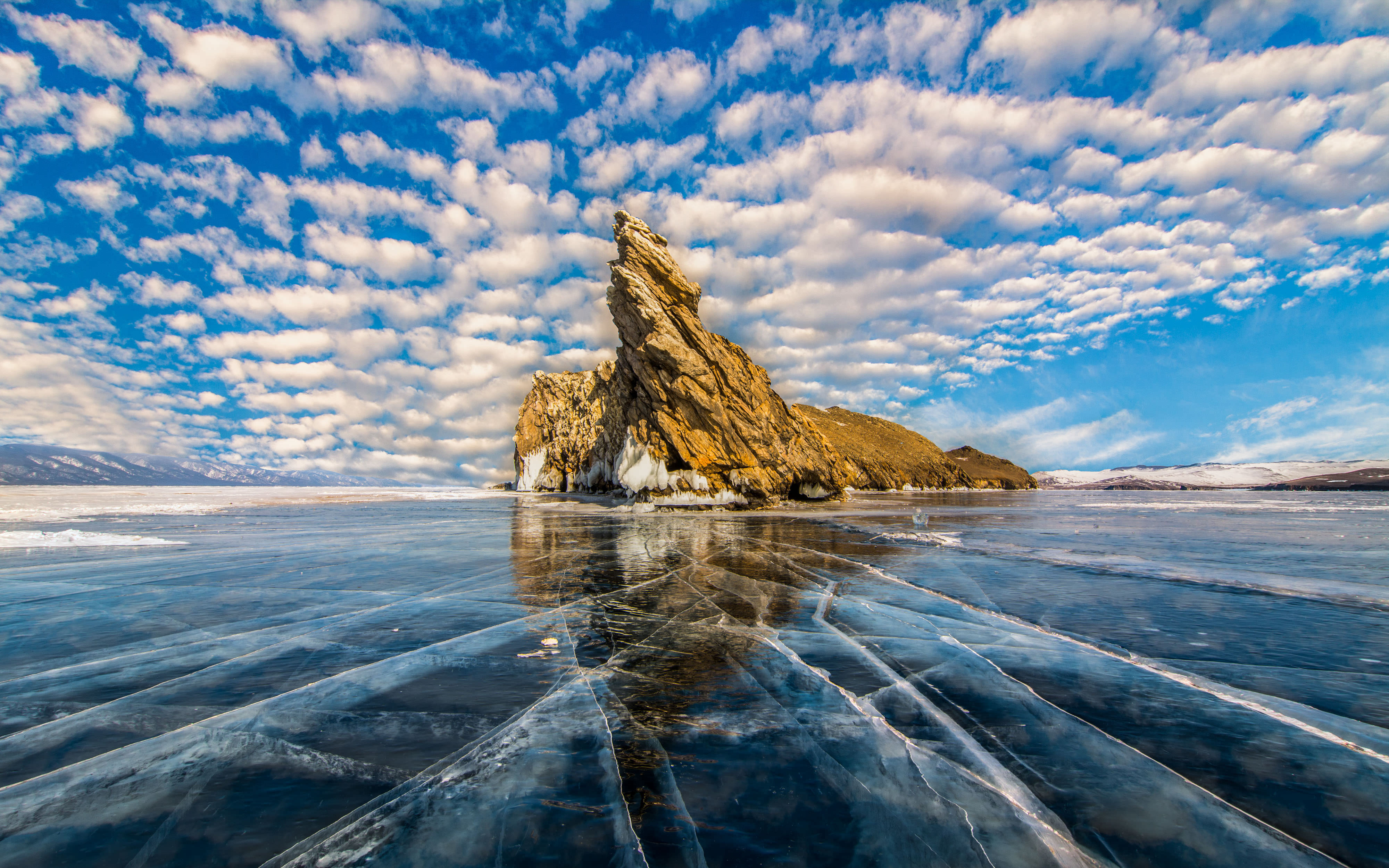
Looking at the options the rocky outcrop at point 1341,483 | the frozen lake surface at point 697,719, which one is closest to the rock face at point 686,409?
the frozen lake surface at point 697,719

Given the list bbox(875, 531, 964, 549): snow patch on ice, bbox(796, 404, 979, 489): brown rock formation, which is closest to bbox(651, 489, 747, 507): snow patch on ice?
bbox(875, 531, 964, 549): snow patch on ice

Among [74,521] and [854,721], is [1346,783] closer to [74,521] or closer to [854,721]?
[854,721]

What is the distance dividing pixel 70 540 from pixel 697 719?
84.0 ft

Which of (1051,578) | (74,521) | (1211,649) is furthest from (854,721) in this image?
(74,521)

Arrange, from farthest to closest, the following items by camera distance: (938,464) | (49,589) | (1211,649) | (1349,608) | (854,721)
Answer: (938,464), (49,589), (1349,608), (1211,649), (854,721)

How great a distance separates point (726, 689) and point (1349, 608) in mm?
11134

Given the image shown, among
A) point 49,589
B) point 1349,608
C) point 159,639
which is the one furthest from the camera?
point 49,589

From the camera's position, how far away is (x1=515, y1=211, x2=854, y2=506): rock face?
45.2 m

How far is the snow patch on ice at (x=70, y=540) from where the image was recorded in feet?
54.5

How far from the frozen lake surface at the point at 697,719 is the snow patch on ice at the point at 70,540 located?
237 inches

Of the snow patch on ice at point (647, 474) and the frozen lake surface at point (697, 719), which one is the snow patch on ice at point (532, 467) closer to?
the snow patch on ice at point (647, 474)

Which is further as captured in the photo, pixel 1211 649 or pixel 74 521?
pixel 74 521

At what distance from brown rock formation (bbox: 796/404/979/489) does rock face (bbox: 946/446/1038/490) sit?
29.1 ft

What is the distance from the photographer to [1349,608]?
27.7ft
